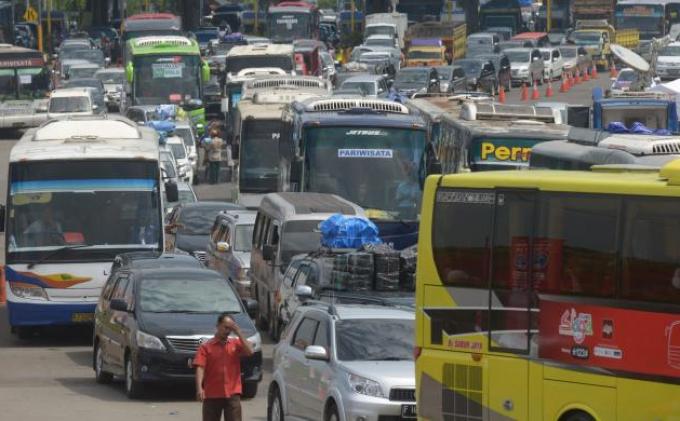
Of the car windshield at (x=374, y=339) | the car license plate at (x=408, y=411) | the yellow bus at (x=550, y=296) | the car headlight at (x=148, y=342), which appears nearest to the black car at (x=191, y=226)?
the car headlight at (x=148, y=342)

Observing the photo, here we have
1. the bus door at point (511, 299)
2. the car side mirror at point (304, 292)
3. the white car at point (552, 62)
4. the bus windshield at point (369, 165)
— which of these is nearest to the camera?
the bus door at point (511, 299)

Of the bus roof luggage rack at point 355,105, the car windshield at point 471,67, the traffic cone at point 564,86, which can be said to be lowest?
the traffic cone at point 564,86

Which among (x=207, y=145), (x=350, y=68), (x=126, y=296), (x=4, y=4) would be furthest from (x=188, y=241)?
(x=4, y=4)

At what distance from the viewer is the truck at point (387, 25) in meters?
85.4

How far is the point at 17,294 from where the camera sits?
23.5 metres

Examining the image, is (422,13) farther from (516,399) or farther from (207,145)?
(516,399)

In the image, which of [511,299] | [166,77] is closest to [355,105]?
[511,299]

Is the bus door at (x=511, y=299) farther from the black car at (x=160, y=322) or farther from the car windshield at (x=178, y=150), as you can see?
the car windshield at (x=178, y=150)

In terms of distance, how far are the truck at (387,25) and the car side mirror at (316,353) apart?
2804 inches

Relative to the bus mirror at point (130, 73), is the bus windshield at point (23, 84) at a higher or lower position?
lower

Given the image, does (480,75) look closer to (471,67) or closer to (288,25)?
(471,67)

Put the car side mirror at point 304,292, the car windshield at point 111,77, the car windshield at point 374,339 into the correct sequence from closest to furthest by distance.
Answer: the car windshield at point 374,339
the car side mirror at point 304,292
the car windshield at point 111,77

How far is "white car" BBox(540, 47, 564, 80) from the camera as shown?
7279 cm

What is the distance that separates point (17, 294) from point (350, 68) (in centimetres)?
4631
